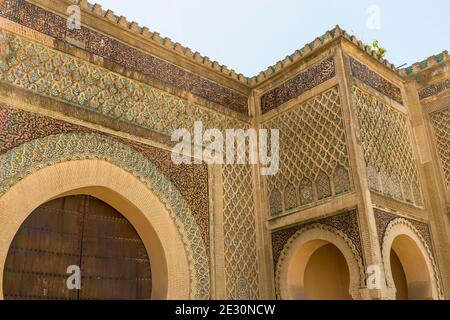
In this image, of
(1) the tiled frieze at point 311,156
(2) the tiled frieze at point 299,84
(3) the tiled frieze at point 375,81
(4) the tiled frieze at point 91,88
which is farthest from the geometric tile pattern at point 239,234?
(3) the tiled frieze at point 375,81

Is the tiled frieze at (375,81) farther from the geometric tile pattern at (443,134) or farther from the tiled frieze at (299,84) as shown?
the geometric tile pattern at (443,134)

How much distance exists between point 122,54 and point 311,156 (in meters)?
2.09

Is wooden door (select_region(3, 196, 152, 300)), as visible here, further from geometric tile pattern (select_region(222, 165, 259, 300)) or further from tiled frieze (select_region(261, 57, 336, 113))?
tiled frieze (select_region(261, 57, 336, 113))

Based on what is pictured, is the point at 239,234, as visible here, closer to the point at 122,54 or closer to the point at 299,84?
the point at 299,84

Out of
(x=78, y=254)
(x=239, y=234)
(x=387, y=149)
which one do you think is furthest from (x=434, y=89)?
(x=78, y=254)

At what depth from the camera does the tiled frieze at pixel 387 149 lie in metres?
4.51

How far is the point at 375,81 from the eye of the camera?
16.6 ft

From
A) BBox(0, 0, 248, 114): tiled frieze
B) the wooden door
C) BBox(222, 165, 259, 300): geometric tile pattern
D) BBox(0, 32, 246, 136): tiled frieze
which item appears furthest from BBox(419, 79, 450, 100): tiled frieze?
the wooden door

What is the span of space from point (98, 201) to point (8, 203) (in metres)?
0.92

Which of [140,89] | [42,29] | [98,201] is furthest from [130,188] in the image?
[42,29]

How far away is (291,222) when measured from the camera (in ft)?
15.4

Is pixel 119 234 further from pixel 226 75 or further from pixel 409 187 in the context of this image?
pixel 409 187

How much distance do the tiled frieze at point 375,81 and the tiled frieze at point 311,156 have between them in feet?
1.22

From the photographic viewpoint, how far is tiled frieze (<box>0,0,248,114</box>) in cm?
382
